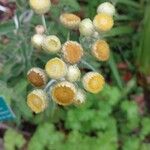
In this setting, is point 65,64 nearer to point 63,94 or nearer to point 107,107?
point 63,94

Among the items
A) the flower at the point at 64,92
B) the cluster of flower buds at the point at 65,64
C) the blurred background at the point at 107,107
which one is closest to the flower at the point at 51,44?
the cluster of flower buds at the point at 65,64

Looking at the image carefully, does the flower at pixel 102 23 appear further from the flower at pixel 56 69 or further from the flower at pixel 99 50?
the flower at pixel 56 69

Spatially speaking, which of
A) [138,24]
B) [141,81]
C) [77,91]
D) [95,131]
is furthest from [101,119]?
[77,91]

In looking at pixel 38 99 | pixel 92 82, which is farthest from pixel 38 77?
pixel 92 82

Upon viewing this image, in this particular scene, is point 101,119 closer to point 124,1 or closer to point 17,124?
point 17,124

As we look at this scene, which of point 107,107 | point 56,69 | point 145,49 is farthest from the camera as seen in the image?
point 107,107

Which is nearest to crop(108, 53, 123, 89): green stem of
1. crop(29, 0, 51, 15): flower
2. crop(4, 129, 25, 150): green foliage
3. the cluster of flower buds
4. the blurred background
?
the blurred background

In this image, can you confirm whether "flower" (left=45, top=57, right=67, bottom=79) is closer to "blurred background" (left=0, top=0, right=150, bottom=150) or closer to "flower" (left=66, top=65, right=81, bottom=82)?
"flower" (left=66, top=65, right=81, bottom=82)
